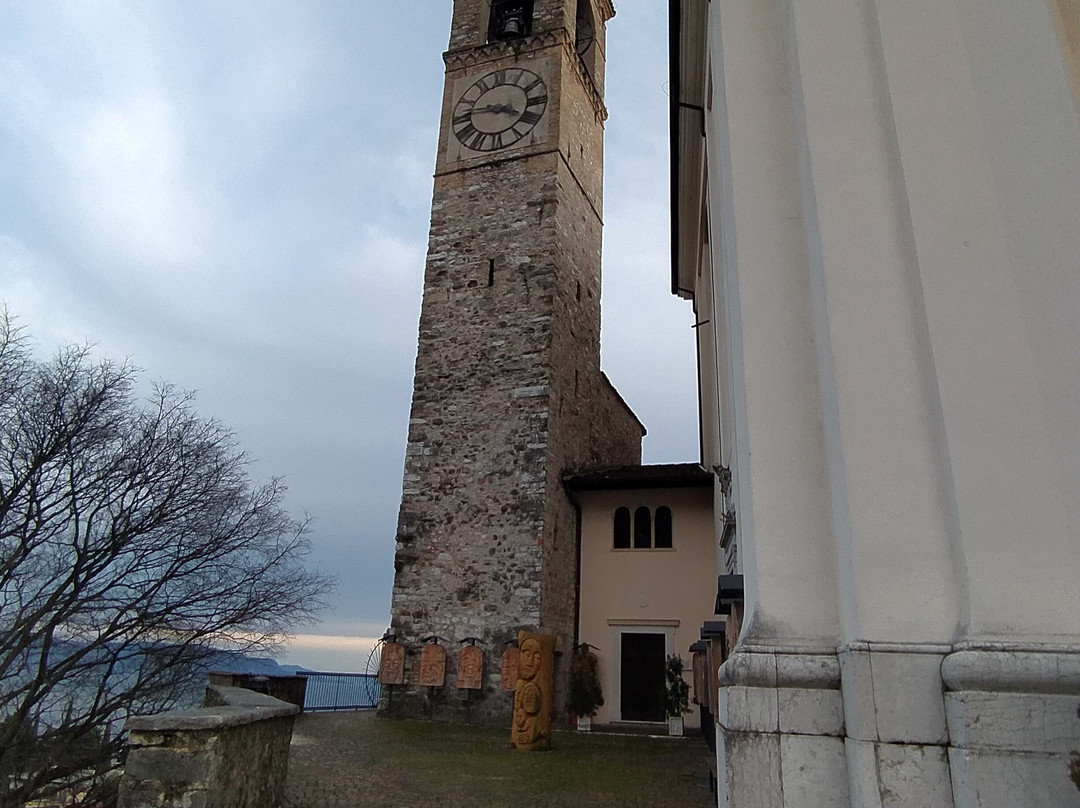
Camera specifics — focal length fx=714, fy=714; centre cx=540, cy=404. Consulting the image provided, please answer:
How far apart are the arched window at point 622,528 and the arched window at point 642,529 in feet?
0.57

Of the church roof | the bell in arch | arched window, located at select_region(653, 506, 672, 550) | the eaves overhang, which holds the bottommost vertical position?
arched window, located at select_region(653, 506, 672, 550)

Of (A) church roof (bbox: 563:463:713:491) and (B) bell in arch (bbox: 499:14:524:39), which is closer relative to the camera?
(A) church roof (bbox: 563:463:713:491)

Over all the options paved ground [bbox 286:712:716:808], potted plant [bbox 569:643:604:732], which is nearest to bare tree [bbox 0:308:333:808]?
paved ground [bbox 286:712:716:808]

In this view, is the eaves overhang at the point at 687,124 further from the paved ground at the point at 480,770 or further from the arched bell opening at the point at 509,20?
the arched bell opening at the point at 509,20

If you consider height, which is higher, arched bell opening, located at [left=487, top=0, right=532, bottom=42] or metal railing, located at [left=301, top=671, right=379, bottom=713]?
arched bell opening, located at [left=487, top=0, right=532, bottom=42]

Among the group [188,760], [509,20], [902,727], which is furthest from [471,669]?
[509,20]

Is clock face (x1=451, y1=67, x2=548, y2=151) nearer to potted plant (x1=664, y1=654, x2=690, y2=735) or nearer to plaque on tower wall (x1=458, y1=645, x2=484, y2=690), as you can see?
plaque on tower wall (x1=458, y1=645, x2=484, y2=690)

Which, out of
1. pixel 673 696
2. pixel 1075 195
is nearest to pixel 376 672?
pixel 673 696

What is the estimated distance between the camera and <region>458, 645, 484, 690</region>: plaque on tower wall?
42.3 ft

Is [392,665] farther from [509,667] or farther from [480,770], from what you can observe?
[480,770]

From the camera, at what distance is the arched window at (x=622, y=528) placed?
49.3ft

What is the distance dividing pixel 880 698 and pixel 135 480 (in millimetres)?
9077

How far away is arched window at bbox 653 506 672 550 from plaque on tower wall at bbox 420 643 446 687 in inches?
189

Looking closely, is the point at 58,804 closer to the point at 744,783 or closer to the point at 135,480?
the point at 135,480
